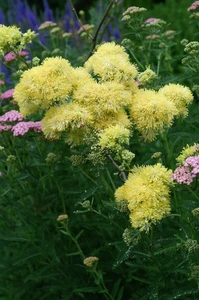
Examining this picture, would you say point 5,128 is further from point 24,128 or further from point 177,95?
point 177,95

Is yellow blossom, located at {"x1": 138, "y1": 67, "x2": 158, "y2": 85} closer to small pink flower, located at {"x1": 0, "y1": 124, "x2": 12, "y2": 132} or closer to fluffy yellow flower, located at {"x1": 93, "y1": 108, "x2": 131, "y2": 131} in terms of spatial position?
fluffy yellow flower, located at {"x1": 93, "y1": 108, "x2": 131, "y2": 131}

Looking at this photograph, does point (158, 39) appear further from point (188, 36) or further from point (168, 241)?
point (188, 36)

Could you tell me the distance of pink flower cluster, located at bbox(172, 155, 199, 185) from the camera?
96.5 inches

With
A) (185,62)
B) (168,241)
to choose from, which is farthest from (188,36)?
(168,241)

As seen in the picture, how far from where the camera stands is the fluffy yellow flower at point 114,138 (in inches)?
102

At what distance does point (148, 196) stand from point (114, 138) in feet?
0.86

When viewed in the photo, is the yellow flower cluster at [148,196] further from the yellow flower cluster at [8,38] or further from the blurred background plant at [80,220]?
the yellow flower cluster at [8,38]

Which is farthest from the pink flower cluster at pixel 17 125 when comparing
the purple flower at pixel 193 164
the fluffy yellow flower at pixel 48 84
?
the purple flower at pixel 193 164

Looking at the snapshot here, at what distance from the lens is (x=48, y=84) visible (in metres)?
2.73

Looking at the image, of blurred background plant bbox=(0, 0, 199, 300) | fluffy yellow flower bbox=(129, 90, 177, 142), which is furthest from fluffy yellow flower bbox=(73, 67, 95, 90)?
blurred background plant bbox=(0, 0, 199, 300)

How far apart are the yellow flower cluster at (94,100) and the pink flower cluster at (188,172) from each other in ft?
0.90

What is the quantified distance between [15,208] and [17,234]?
5.7 inches

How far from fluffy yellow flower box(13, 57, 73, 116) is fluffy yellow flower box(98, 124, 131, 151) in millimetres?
265

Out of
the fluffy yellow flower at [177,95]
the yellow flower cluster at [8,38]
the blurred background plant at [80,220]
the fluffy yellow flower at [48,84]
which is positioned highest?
the yellow flower cluster at [8,38]
